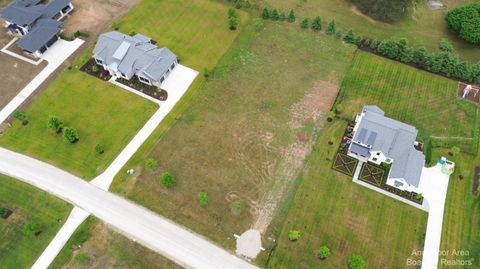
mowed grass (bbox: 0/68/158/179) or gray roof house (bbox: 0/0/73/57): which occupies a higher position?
gray roof house (bbox: 0/0/73/57)

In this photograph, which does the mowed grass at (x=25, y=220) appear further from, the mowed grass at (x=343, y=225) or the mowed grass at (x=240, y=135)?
the mowed grass at (x=343, y=225)

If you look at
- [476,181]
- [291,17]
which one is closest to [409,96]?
[476,181]

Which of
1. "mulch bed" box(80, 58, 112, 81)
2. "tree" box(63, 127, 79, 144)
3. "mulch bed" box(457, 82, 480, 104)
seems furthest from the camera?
"mulch bed" box(80, 58, 112, 81)

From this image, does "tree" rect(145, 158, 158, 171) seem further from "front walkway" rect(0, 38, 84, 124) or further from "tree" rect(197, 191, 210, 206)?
"front walkway" rect(0, 38, 84, 124)

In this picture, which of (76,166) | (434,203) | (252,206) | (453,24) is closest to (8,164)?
(76,166)

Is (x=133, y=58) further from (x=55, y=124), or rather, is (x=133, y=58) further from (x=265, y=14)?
(x=265, y=14)

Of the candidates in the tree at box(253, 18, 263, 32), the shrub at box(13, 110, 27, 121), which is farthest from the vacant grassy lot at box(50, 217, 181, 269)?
the tree at box(253, 18, 263, 32)

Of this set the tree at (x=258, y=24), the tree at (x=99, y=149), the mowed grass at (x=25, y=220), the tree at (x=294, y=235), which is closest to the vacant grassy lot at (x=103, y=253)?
the mowed grass at (x=25, y=220)

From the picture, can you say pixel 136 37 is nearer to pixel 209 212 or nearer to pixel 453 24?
pixel 209 212
